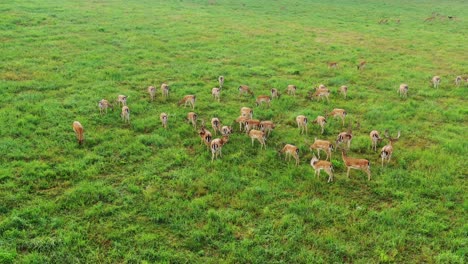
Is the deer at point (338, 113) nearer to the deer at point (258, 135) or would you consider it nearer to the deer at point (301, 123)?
the deer at point (301, 123)

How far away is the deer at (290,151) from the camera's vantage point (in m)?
13.4

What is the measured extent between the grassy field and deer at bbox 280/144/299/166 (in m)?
0.37

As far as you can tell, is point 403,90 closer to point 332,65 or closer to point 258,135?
point 332,65

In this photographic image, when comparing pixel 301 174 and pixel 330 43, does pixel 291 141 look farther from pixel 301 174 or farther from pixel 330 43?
pixel 330 43

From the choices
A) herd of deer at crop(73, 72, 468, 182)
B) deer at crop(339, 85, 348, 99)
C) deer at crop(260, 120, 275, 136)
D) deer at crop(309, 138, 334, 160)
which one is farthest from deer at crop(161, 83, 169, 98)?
deer at crop(339, 85, 348, 99)

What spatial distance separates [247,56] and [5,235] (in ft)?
66.2

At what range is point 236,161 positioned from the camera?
44.5 ft

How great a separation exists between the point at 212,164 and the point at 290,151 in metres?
2.69

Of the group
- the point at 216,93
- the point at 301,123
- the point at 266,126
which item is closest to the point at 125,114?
the point at 216,93

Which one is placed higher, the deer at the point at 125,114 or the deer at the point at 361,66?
the deer at the point at 361,66

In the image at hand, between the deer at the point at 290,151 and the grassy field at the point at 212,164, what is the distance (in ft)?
1.21

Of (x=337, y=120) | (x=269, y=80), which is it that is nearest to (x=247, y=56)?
(x=269, y=80)

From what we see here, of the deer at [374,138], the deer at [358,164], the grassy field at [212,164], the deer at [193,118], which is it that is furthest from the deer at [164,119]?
the deer at [374,138]

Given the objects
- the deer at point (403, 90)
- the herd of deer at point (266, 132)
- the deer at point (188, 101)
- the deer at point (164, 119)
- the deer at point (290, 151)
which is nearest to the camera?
the herd of deer at point (266, 132)
